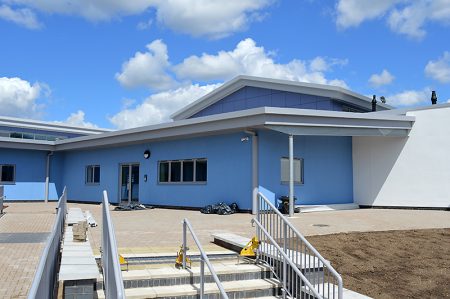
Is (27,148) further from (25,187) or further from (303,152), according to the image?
(303,152)

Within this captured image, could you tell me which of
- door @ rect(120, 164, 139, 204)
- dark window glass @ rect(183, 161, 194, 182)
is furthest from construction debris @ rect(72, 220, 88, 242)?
door @ rect(120, 164, 139, 204)

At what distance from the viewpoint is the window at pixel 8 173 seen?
25562 millimetres

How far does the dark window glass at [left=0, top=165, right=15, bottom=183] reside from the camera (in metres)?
25.6

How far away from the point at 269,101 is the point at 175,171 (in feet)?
22.5

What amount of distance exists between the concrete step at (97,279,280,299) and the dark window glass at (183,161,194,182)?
488 inches

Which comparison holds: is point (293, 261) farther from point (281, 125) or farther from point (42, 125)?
point (42, 125)

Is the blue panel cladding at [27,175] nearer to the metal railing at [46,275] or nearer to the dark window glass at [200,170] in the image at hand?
the dark window glass at [200,170]

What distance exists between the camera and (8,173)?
25.8 meters

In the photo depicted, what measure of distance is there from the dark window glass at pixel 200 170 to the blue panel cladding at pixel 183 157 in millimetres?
264

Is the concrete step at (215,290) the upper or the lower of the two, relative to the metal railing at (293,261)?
lower

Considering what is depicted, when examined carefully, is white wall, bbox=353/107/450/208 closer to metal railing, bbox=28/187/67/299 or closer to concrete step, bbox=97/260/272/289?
concrete step, bbox=97/260/272/289

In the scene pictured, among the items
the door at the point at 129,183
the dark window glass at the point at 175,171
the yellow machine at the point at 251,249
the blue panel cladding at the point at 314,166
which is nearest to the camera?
the yellow machine at the point at 251,249

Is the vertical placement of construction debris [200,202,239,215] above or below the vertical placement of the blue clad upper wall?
below

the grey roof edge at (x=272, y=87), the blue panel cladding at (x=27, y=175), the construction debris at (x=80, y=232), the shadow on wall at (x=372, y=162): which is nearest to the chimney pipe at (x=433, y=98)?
Answer: the grey roof edge at (x=272, y=87)
